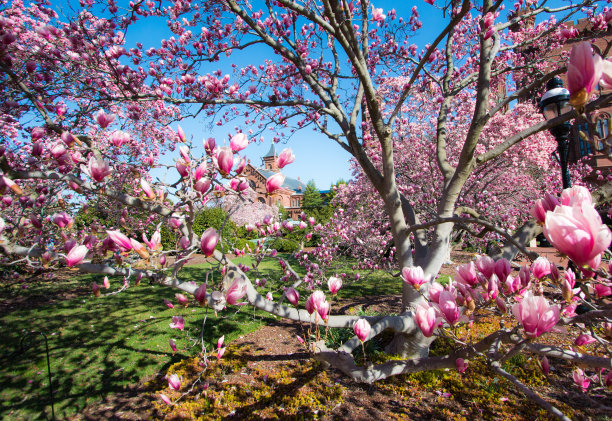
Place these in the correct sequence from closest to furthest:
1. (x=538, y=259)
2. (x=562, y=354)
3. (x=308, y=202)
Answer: (x=562, y=354)
(x=538, y=259)
(x=308, y=202)

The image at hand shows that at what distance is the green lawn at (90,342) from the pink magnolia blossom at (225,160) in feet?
6.62

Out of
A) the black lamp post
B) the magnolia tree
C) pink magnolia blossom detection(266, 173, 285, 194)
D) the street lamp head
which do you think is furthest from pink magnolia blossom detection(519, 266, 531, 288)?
the street lamp head

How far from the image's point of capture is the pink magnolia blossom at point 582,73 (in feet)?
2.96

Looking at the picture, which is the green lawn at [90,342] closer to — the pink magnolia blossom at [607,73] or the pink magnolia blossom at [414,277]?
the pink magnolia blossom at [414,277]

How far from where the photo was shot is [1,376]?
4.00 m

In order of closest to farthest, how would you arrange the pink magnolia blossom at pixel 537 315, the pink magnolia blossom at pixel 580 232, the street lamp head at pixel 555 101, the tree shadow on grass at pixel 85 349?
the pink magnolia blossom at pixel 580 232
the pink magnolia blossom at pixel 537 315
the tree shadow on grass at pixel 85 349
the street lamp head at pixel 555 101

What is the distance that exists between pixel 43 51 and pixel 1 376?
4.44 metres

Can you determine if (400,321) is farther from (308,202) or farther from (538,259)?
(308,202)

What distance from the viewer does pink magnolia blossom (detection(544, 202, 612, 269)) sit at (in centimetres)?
81

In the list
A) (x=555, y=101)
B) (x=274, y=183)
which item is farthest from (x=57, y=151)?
(x=555, y=101)

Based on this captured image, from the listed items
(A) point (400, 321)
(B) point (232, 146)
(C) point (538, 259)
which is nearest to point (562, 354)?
(C) point (538, 259)

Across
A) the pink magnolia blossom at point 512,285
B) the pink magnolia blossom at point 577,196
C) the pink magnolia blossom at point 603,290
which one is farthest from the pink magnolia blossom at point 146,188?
the pink magnolia blossom at point 603,290

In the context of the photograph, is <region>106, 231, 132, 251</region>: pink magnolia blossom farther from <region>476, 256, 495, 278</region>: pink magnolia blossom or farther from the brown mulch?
the brown mulch

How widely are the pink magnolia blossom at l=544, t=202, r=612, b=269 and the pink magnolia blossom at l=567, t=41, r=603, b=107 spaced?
0.39 meters
